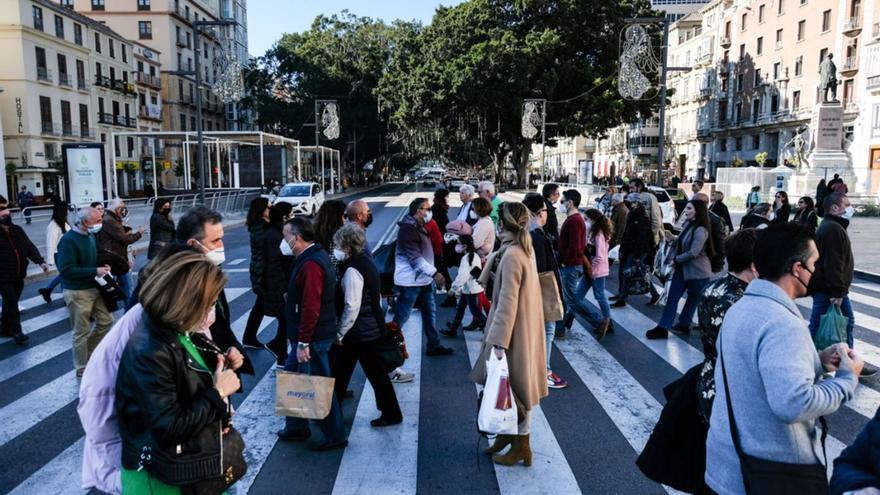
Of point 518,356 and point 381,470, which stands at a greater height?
point 518,356

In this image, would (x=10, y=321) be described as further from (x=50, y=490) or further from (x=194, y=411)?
(x=194, y=411)

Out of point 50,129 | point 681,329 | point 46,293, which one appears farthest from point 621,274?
point 50,129

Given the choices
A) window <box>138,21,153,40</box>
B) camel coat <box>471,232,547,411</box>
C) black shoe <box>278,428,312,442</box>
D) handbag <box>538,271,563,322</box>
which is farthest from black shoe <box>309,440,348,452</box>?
window <box>138,21,153,40</box>

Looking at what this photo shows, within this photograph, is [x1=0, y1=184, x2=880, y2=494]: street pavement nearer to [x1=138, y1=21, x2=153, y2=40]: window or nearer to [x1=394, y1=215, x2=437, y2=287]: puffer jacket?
[x1=394, y1=215, x2=437, y2=287]: puffer jacket

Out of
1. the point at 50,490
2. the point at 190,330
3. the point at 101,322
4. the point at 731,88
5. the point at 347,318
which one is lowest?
the point at 50,490

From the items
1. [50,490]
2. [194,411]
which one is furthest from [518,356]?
[50,490]

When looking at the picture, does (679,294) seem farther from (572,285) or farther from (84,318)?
(84,318)

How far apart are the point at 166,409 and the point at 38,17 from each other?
49093 mm

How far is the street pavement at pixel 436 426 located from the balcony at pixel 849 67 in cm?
4331

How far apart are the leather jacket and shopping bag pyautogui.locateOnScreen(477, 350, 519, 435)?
193 cm

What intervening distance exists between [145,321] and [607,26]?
40.7 m

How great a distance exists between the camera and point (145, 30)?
60781 mm

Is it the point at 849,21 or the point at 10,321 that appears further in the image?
the point at 849,21

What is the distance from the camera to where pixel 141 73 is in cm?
5525
